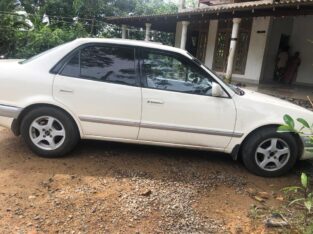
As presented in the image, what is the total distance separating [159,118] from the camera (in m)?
4.47

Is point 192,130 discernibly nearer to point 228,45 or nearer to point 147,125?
point 147,125

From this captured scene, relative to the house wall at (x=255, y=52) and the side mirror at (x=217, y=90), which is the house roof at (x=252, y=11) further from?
the side mirror at (x=217, y=90)

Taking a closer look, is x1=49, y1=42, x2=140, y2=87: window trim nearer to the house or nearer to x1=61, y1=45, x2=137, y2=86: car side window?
x1=61, y1=45, x2=137, y2=86: car side window

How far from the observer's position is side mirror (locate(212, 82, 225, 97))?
4434 millimetres

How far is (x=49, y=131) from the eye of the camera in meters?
4.50

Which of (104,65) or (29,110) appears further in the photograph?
(104,65)

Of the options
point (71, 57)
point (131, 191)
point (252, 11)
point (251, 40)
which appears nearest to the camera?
point (131, 191)

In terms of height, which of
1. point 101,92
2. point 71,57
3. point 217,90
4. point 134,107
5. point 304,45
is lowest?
point 134,107

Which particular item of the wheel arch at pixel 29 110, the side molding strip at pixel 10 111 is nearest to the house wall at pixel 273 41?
the wheel arch at pixel 29 110

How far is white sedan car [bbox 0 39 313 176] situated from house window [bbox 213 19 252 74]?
1132cm

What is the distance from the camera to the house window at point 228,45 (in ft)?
50.4

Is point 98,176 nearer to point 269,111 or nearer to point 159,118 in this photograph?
point 159,118

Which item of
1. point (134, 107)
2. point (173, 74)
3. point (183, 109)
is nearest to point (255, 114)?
point (183, 109)

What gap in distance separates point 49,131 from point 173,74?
184cm
